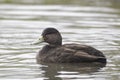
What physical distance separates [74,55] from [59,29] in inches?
205

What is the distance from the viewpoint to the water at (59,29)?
1316cm

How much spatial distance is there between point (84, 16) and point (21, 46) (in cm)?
621

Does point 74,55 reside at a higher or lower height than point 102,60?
higher

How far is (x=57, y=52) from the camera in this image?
14.3m

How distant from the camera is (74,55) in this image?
1409cm

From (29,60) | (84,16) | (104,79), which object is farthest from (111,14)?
(104,79)

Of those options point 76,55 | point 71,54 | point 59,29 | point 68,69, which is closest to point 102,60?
point 76,55

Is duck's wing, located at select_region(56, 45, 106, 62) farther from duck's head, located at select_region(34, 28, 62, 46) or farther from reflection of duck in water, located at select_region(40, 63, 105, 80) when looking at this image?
duck's head, located at select_region(34, 28, 62, 46)

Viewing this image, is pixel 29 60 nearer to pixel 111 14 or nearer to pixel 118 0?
pixel 111 14

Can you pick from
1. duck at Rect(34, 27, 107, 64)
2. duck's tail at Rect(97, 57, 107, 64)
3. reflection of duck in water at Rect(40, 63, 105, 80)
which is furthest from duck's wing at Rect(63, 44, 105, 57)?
reflection of duck in water at Rect(40, 63, 105, 80)

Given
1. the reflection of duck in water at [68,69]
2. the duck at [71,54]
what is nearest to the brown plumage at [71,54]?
the duck at [71,54]

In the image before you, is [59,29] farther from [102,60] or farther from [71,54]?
[102,60]

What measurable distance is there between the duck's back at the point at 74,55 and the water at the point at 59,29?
0.17 m

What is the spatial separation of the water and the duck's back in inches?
6.9
